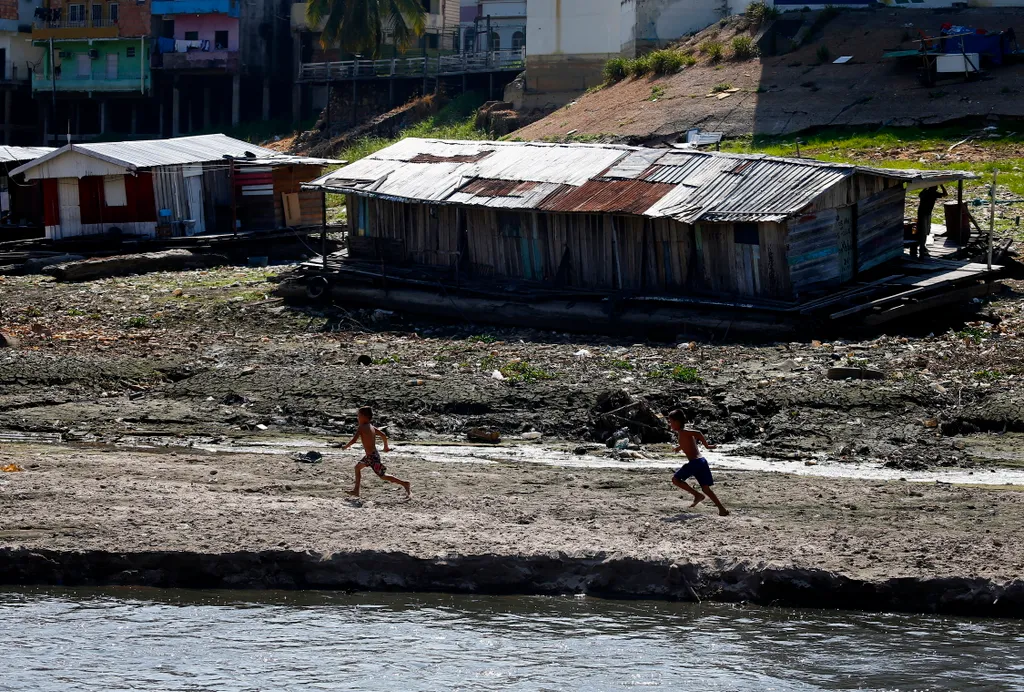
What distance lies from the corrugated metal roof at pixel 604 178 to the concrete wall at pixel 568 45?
64.7 feet

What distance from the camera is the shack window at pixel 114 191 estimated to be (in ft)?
105

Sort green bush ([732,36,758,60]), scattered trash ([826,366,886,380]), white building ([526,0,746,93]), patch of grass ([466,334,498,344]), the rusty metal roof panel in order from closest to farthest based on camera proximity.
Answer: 1. scattered trash ([826,366,886,380])
2. patch of grass ([466,334,498,344])
3. the rusty metal roof panel
4. green bush ([732,36,758,60])
5. white building ([526,0,746,93])

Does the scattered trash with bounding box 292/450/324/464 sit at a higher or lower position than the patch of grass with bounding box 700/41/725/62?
lower

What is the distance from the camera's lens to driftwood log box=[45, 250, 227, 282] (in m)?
28.8

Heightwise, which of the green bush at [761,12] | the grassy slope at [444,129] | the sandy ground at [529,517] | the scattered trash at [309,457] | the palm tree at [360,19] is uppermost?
the palm tree at [360,19]

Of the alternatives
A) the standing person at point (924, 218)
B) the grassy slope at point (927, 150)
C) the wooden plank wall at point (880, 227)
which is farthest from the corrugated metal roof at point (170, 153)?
the standing person at point (924, 218)

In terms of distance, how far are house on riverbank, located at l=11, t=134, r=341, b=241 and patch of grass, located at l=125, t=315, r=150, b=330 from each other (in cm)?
864

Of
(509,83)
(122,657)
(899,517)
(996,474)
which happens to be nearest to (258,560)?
(122,657)

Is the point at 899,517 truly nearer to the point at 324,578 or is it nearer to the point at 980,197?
the point at 324,578

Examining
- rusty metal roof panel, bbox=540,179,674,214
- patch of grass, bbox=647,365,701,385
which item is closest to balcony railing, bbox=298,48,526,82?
rusty metal roof panel, bbox=540,179,674,214

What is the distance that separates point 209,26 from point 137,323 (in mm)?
38585

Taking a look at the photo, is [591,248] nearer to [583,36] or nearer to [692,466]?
[692,466]

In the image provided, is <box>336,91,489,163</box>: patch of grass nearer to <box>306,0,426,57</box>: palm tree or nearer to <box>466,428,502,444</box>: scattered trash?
<box>306,0,426,57</box>: palm tree

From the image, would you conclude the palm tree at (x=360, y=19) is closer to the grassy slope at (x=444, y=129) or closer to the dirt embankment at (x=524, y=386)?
the grassy slope at (x=444, y=129)
